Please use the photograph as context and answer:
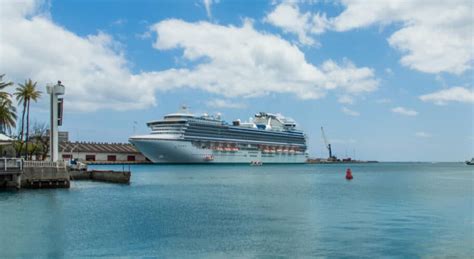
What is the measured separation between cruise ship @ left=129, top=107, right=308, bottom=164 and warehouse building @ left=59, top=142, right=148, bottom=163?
25099 mm

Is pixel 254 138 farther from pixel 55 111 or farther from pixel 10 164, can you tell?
pixel 10 164

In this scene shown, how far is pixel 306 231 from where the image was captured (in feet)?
83.6

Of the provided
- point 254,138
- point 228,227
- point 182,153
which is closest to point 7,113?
point 228,227

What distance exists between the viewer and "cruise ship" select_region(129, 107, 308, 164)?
126688mm

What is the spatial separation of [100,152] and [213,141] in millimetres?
38303

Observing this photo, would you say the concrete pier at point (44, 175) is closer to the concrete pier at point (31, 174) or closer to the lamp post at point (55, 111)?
the concrete pier at point (31, 174)

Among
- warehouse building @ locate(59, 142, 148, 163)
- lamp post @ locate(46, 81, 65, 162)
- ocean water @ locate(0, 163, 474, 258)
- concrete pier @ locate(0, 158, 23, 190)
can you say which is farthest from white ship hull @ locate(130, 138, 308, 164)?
ocean water @ locate(0, 163, 474, 258)

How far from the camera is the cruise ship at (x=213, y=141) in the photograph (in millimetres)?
126688

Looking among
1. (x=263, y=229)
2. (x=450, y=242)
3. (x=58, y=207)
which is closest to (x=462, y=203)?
(x=450, y=242)

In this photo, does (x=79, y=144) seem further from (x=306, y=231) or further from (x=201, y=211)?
(x=306, y=231)

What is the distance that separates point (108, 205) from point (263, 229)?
1428 centimetres

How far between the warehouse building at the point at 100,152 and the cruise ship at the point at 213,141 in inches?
988

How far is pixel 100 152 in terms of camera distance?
152 meters

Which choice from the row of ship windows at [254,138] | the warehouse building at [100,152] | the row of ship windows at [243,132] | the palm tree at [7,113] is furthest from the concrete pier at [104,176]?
the warehouse building at [100,152]
